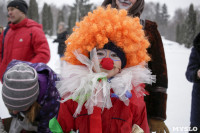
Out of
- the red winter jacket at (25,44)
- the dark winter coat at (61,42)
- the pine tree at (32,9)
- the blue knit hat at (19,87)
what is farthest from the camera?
the pine tree at (32,9)

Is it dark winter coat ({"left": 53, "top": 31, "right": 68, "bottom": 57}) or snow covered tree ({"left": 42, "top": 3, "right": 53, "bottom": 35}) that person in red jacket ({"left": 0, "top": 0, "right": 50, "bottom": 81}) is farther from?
snow covered tree ({"left": 42, "top": 3, "right": 53, "bottom": 35})

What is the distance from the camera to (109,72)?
1.25m

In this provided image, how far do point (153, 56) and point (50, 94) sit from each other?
1.02 meters

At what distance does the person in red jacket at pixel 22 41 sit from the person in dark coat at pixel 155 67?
127 cm

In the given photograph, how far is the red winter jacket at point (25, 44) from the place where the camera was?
243 centimetres

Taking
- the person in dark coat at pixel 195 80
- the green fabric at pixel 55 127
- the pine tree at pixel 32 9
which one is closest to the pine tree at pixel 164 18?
the pine tree at pixel 32 9

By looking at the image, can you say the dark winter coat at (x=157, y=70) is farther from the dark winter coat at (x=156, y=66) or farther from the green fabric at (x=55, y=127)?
the green fabric at (x=55, y=127)

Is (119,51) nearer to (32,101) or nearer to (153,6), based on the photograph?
(32,101)

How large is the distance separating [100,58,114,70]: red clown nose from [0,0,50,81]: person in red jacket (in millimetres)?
1436

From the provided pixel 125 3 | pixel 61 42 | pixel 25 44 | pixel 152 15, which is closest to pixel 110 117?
pixel 125 3

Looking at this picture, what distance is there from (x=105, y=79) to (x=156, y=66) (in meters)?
0.64

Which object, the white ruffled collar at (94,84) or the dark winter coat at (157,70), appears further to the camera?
the dark winter coat at (157,70)

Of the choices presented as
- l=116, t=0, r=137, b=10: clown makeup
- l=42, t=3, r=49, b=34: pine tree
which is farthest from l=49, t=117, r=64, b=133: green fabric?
l=42, t=3, r=49, b=34: pine tree

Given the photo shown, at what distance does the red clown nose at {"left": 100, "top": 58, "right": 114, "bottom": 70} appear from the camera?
3.91 ft
